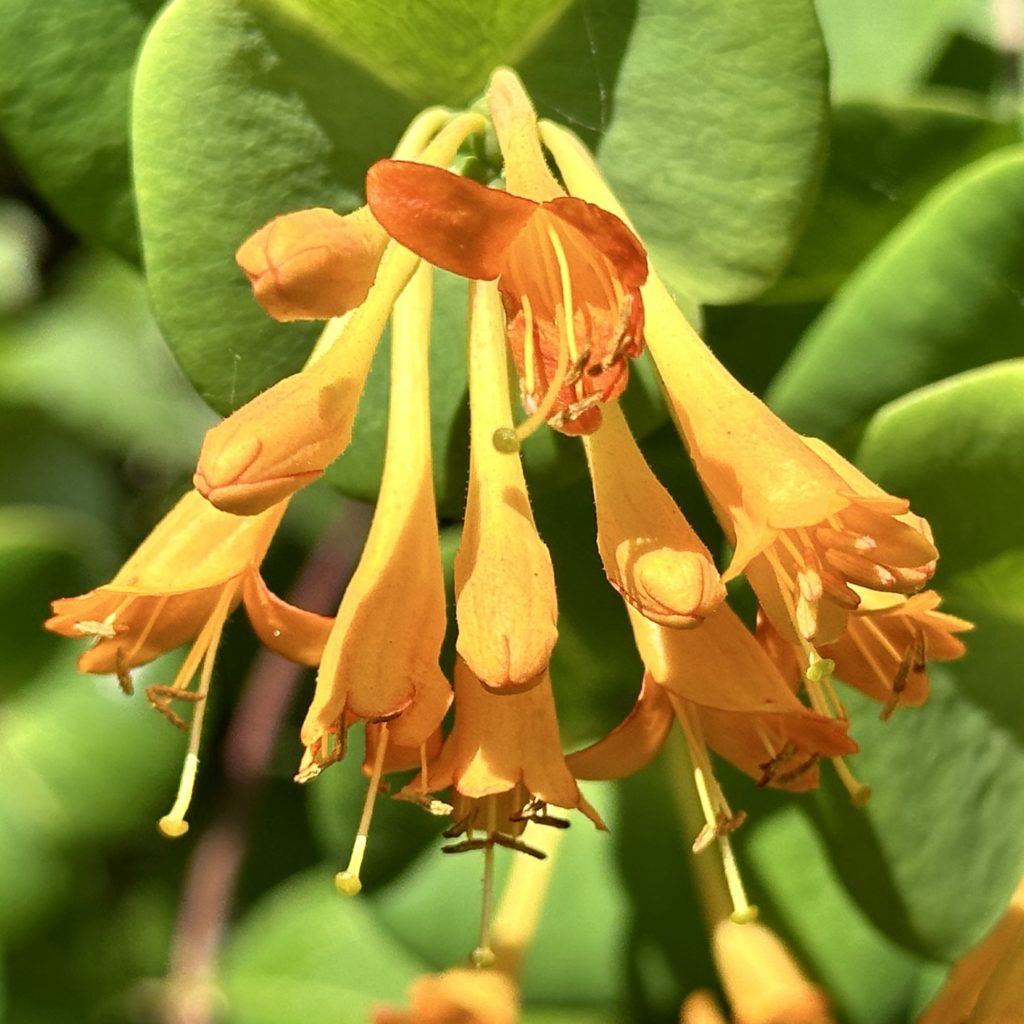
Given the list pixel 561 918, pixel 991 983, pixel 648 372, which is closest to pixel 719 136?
pixel 648 372

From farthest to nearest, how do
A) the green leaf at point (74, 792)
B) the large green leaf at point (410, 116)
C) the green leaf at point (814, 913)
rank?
the green leaf at point (74, 792) → the green leaf at point (814, 913) → the large green leaf at point (410, 116)

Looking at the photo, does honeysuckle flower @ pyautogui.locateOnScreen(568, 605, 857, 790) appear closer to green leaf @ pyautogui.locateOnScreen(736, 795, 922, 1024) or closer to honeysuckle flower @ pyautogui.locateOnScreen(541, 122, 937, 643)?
honeysuckle flower @ pyautogui.locateOnScreen(541, 122, 937, 643)

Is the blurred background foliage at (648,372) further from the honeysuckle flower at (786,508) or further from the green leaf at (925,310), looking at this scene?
the honeysuckle flower at (786,508)

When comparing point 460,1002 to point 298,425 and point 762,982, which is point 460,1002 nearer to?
point 762,982

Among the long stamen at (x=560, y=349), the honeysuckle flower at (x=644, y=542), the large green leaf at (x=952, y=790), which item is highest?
the long stamen at (x=560, y=349)

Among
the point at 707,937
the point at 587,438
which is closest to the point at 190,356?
the point at 587,438

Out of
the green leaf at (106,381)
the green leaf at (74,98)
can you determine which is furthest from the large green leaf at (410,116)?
the green leaf at (106,381)
